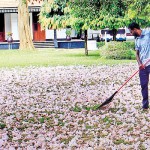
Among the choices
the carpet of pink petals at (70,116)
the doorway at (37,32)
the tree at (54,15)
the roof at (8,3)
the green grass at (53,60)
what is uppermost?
the roof at (8,3)

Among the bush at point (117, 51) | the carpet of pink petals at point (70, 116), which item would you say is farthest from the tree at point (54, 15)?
the carpet of pink petals at point (70, 116)

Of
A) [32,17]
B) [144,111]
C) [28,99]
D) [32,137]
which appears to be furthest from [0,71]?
[32,17]

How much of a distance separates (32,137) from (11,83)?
8699mm

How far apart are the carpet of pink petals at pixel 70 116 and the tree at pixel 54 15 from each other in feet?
40.6

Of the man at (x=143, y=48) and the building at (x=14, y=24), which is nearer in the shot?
the man at (x=143, y=48)

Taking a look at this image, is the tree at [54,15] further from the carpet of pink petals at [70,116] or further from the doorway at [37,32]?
the doorway at [37,32]

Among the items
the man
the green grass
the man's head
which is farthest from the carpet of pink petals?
the green grass

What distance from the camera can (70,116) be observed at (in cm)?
991

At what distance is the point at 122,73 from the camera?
18.9 metres

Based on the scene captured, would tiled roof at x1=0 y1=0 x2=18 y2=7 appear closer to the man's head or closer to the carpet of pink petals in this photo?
the carpet of pink petals

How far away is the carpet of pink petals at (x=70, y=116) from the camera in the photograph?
7.57 m

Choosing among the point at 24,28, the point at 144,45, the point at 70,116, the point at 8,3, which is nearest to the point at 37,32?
the point at 8,3

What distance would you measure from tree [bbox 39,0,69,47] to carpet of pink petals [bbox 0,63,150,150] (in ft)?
40.6

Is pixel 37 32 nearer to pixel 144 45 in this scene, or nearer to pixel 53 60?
pixel 53 60
